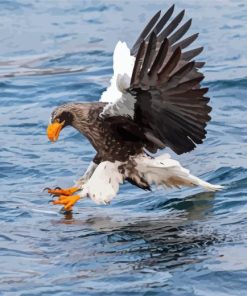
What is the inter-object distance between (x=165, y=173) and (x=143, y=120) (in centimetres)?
60

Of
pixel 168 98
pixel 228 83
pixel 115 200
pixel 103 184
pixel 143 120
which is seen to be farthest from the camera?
pixel 228 83

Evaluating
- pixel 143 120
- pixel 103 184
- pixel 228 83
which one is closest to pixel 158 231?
pixel 103 184

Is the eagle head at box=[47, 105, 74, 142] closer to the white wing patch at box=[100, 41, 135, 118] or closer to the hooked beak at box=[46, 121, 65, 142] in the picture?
the hooked beak at box=[46, 121, 65, 142]

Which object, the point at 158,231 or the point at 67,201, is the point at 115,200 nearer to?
the point at 67,201

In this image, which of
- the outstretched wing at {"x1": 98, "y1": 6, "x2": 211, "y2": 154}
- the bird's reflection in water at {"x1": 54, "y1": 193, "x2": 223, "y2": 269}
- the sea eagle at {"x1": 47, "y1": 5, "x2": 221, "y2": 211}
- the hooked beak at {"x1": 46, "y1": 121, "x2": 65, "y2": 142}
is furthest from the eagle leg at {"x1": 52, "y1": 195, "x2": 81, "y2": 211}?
the outstretched wing at {"x1": 98, "y1": 6, "x2": 211, "y2": 154}

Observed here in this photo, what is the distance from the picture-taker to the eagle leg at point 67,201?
→ 8.77m

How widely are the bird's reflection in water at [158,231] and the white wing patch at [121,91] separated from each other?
83 centimetres

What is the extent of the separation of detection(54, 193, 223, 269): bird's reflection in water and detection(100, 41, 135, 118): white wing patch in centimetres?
83

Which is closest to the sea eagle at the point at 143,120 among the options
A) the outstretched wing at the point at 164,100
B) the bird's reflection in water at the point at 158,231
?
the outstretched wing at the point at 164,100

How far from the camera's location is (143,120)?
27.8 feet

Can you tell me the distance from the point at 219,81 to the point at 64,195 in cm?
440

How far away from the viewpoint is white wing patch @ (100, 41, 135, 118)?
814 centimetres

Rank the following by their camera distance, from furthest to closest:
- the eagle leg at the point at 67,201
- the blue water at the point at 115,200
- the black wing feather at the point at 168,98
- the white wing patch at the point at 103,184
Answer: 1. the eagle leg at the point at 67,201
2. the white wing patch at the point at 103,184
3. the black wing feather at the point at 168,98
4. the blue water at the point at 115,200

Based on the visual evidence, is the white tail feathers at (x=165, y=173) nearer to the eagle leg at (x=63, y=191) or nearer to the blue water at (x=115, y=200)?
the blue water at (x=115, y=200)
